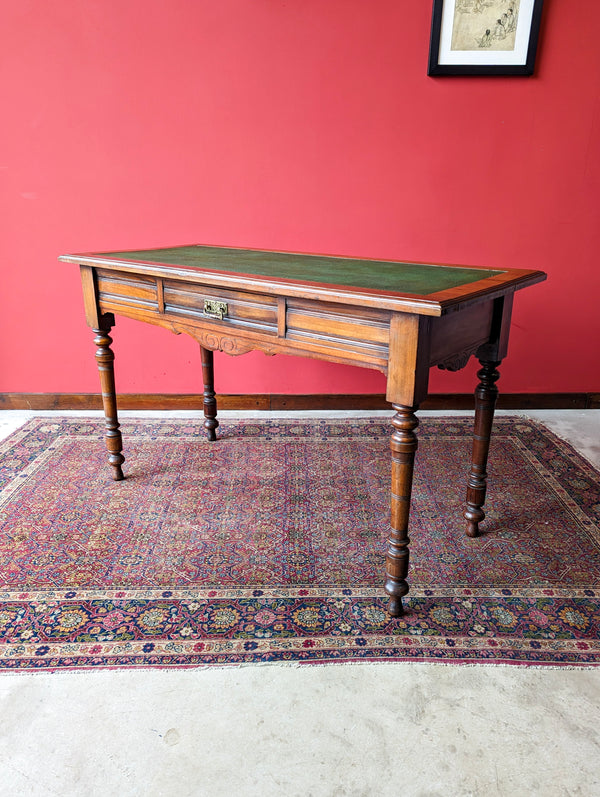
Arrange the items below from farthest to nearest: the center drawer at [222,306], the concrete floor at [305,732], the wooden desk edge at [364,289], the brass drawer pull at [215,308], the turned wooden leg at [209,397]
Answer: the turned wooden leg at [209,397], the brass drawer pull at [215,308], the center drawer at [222,306], the wooden desk edge at [364,289], the concrete floor at [305,732]

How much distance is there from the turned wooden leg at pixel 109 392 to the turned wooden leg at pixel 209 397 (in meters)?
0.54

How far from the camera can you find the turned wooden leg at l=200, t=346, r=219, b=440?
9.93 ft

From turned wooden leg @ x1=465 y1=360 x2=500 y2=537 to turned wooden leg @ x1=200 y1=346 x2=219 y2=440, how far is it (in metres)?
1.43

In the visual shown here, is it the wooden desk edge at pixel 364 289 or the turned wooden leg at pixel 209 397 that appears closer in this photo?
the wooden desk edge at pixel 364 289

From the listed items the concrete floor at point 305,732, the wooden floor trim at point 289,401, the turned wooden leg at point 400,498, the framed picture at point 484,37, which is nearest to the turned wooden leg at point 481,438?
the turned wooden leg at point 400,498

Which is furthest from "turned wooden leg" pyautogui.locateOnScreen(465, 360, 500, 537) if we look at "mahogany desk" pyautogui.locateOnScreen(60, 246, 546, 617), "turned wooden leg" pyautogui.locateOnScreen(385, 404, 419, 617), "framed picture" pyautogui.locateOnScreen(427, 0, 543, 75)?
"framed picture" pyautogui.locateOnScreen(427, 0, 543, 75)

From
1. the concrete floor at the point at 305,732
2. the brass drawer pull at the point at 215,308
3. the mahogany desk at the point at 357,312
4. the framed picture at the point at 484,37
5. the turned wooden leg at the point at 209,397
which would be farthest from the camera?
the turned wooden leg at the point at 209,397

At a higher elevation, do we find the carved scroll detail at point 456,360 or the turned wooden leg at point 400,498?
the carved scroll detail at point 456,360

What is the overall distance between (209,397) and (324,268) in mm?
1265

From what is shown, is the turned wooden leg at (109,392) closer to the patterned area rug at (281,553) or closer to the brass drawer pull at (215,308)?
the patterned area rug at (281,553)

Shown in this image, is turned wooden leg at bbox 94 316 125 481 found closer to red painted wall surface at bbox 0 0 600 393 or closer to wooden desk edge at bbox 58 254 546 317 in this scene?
wooden desk edge at bbox 58 254 546 317

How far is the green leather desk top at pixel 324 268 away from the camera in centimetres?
171

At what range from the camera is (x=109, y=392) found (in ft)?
8.49

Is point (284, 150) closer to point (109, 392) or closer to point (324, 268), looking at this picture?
point (324, 268)
